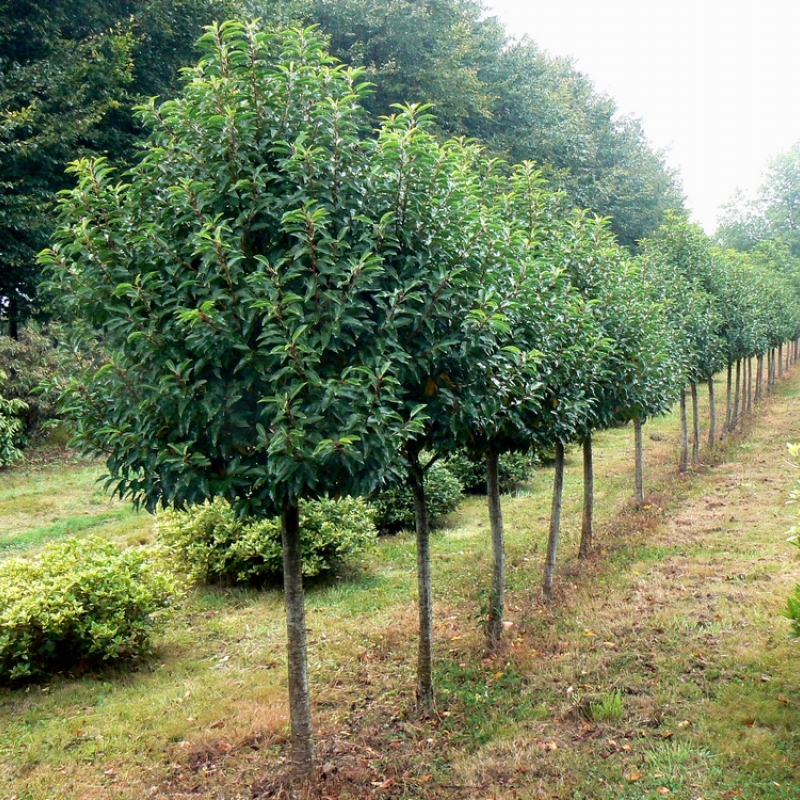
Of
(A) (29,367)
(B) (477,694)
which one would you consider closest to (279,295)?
(B) (477,694)

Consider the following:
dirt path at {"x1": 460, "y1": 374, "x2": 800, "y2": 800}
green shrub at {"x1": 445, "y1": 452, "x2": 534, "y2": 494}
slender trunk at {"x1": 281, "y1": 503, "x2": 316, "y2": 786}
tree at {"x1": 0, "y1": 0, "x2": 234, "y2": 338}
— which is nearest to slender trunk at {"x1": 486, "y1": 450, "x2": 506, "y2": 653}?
dirt path at {"x1": 460, "y1": 374, "x2": 800, "y2": 800}

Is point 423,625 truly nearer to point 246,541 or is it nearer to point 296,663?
point 296,663

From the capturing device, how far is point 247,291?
12.2 ft

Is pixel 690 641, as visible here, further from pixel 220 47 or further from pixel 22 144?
pixel 22 144

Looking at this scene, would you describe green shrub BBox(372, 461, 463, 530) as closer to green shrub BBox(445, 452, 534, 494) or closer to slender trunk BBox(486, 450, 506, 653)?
green shrub BBox(445, 452, 534, 494)

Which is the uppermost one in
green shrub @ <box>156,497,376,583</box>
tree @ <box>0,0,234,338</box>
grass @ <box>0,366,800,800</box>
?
tree @ <box>0,0,234,338</box>

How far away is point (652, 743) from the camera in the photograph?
15.6 feet

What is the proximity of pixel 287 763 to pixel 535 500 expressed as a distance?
976 centimetres

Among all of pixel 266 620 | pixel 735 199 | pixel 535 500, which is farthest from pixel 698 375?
pixel 735 199

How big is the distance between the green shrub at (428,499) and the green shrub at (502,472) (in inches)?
63.0

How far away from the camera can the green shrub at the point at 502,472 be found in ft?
46.8

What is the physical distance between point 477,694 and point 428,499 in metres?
6.34

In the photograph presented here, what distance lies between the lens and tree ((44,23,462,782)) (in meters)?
3.69

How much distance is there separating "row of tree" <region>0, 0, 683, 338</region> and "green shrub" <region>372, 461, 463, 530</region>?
6.28m
